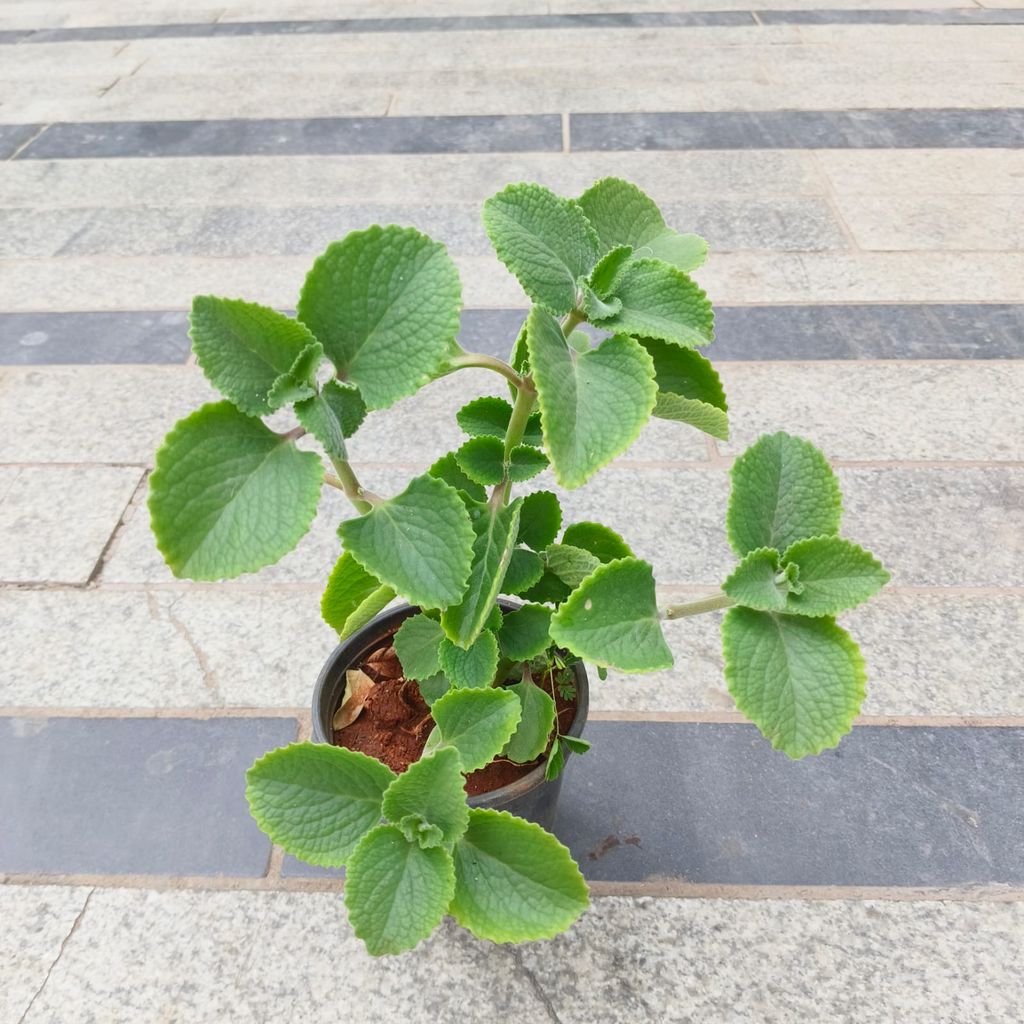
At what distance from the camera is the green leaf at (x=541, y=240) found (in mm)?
615

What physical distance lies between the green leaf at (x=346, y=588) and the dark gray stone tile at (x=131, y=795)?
1.19 ft

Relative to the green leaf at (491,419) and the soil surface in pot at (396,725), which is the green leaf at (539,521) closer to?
the green leaf at (491,419)

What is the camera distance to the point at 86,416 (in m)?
1.64

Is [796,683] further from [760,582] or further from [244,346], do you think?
[244,346]

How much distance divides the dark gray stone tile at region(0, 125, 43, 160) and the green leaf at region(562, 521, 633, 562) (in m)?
2.27

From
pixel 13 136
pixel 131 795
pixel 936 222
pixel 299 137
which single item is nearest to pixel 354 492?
pixel 131 795

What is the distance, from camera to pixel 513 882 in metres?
0.72

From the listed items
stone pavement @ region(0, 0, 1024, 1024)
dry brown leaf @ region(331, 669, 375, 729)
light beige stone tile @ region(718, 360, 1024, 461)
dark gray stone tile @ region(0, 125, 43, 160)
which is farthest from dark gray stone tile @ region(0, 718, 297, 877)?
dark gray stone tile @ region(0, 125, 43, 160)

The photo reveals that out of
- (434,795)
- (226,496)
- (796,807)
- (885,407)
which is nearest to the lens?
(226,496)

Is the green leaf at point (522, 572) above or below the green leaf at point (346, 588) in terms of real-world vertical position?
above

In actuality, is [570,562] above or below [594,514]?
above

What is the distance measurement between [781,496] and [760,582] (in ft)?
0.24

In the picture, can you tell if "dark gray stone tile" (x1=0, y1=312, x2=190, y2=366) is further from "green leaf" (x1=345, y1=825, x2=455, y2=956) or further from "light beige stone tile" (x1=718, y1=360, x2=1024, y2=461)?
"green leaf" (x1=345, y1=825, x2=455, y2=956)

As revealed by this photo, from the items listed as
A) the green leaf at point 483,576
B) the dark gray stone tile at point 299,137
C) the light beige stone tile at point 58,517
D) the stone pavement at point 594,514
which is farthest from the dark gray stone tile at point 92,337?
the green leaf at point 483,576
